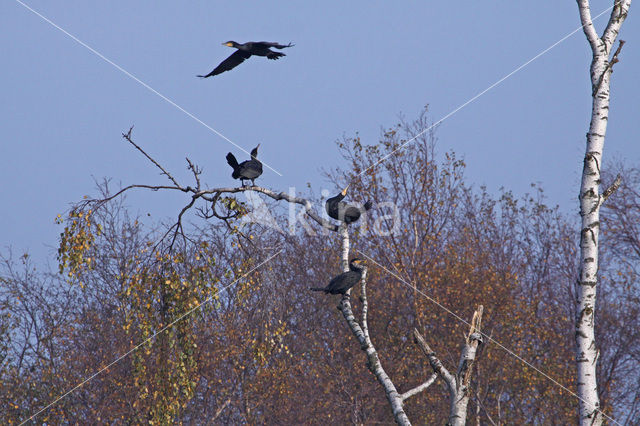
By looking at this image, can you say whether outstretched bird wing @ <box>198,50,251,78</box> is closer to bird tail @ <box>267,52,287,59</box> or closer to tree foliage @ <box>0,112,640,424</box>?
bird tail @ <box>267,52,287,59</box>

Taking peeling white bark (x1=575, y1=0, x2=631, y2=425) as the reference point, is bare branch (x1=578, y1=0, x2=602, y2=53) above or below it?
above

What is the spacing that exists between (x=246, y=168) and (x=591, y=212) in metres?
3.65

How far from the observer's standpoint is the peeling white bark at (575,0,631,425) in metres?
7.37

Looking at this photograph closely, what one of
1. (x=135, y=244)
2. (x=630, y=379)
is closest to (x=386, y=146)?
(x=135, y=244)

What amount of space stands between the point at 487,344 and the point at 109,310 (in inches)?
445

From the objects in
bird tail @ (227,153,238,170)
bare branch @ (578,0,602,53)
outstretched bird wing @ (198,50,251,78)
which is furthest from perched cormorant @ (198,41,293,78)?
bare branch @ (578,0,602,53)

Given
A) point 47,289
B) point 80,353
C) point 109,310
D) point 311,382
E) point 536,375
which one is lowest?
point 536,375

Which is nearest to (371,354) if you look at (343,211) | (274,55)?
(343,211)

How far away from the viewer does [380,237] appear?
22.1m

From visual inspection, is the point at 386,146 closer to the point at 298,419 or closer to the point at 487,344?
the point at 487,344

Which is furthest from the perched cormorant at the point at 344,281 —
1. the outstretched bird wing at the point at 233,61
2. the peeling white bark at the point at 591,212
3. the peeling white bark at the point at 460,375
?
the outstretched bird wing at the point at 233,61

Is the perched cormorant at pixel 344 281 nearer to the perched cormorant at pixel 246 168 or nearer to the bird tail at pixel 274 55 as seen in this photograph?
the perched cormorant at pixel 246 168

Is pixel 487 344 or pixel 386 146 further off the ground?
pixel 386 146

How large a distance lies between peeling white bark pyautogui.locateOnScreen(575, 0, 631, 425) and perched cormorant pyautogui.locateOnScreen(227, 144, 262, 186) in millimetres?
3454
